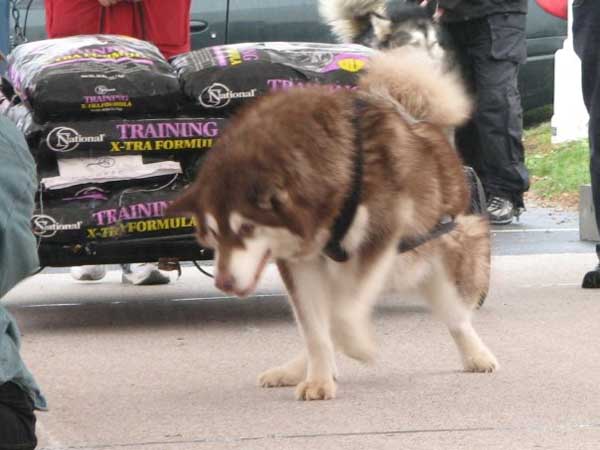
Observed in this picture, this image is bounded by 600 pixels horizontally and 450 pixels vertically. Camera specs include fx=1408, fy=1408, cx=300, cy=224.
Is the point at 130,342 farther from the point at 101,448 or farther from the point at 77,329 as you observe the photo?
the point at 101,448

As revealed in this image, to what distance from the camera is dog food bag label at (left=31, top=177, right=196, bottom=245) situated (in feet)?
18.4

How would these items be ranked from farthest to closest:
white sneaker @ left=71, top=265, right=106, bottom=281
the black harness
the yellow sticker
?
1. white sneaker @ left=71, top=265, right=106, bottom=281
2. the yellow sticker
3. the black harness

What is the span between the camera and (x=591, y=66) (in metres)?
6.75

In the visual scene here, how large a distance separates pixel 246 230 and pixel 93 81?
5.45 feet

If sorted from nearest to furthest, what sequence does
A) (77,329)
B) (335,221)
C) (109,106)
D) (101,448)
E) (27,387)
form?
(27,387)
(101,448)
(335,221)
(109,106)
(77,329)

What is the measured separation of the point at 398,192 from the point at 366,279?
0.96ft

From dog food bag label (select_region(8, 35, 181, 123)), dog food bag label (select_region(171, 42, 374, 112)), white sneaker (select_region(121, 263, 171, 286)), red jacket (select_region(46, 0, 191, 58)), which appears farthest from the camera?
white sneaker (select_region(121, 263, 171, 286))

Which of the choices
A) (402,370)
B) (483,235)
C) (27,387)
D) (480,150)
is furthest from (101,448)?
(480,150)

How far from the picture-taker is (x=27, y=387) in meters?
3.69

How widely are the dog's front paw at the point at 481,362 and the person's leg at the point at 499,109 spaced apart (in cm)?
395

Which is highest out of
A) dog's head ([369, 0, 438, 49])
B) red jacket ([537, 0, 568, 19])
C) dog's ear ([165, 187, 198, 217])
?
dog's ear ([165, 187, 198, 217])

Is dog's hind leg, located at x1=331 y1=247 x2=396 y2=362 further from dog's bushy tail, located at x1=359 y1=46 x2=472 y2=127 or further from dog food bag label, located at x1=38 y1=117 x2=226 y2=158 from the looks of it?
dog food bag label, located at x1=38 y1=117 x2=226 y2=158

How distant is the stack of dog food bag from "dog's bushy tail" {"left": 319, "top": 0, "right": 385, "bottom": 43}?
2.08 m

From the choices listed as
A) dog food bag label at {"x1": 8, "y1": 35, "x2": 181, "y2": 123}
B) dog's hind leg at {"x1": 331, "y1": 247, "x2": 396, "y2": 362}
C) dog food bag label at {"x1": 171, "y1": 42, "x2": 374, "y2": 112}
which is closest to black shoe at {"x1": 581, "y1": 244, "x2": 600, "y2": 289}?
dog food bag label at {"x1": 171, "y1": 42, "x2": 374, "y2": 112}
